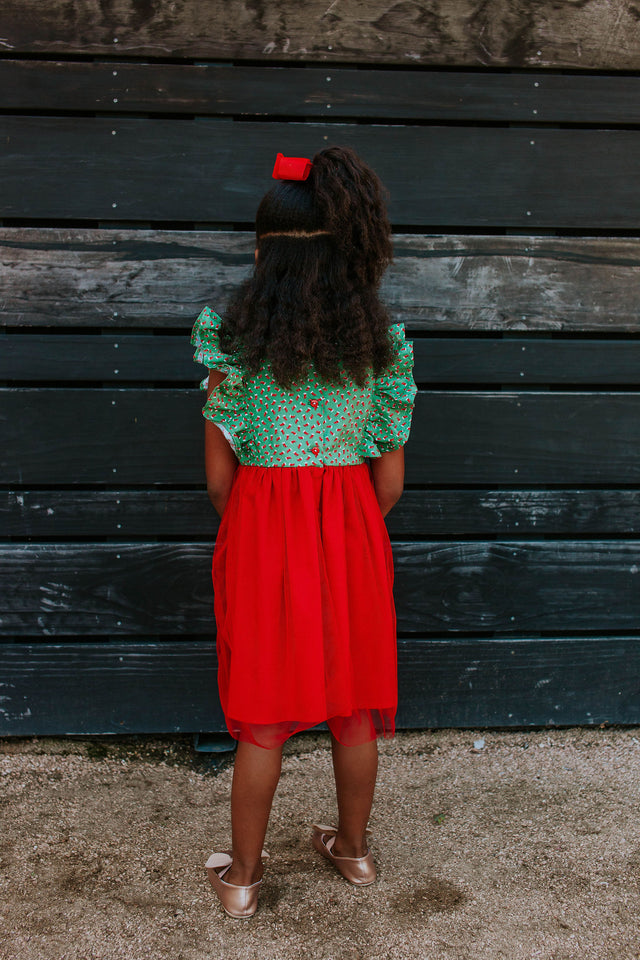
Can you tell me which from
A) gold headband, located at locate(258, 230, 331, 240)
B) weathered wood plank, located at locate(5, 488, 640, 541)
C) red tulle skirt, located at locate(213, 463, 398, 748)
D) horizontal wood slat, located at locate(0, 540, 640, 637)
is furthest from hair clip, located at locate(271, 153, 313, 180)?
horizontal wood slat, located at locate(0, 540, 640, 637)

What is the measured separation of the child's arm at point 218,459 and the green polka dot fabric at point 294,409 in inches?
1.5

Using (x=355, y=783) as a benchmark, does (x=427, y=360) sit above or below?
above

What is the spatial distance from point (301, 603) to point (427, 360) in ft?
4.22

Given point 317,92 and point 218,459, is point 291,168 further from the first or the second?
point 317,92

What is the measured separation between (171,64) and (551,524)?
2.15 m

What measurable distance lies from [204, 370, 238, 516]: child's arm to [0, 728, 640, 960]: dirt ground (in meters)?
1.11

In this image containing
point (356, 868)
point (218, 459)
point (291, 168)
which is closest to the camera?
point (291, 168)

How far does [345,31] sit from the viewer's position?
8.84 feet

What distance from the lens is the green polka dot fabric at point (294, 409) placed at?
188 cm

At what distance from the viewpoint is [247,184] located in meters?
2.74

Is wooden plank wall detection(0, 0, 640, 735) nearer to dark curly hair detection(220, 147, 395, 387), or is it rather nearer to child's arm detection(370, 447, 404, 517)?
child's arm detection(370, 447, 404, 517)

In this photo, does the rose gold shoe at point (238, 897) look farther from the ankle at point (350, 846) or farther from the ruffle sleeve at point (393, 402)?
the ruffle sleeve at point (393, 402)

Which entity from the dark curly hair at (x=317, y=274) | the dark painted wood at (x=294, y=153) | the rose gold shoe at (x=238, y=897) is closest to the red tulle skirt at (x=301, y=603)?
the dark curly hair at (x=317, y=274)

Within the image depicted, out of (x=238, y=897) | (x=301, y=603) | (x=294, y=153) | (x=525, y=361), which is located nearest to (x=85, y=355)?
(x=294, y=153)
